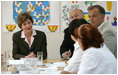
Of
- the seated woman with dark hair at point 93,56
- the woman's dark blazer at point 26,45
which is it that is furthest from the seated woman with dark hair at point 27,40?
the seated woman with dark hair at point 93,56

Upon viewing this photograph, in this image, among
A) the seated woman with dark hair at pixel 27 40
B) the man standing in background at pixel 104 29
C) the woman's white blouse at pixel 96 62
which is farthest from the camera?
the seated woman with dark hair at pixel 27 40

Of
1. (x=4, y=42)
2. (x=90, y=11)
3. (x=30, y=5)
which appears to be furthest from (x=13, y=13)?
(x=90, y=11)

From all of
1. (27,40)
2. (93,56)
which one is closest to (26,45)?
(27,40)

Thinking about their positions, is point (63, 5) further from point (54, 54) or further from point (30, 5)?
point (54, 54)

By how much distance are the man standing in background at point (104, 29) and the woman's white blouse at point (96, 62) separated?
769 millimetres

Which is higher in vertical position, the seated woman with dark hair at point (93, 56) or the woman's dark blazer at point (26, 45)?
the seated woman with dark hair at point (93, 56)

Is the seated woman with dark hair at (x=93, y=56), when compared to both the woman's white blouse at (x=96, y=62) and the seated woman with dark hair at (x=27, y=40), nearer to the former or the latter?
the woman's white blouse at (x=96, y=62)

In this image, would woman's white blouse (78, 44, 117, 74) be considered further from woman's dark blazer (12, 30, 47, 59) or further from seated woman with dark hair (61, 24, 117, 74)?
→ woman's dark blazer (12, 30, 47, 59)

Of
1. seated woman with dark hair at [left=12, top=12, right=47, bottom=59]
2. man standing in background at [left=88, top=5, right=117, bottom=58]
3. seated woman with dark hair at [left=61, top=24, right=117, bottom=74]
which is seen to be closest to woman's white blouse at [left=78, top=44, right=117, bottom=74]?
seated woman with dark hair at [left=61, top=24, right=117, bottom=74]

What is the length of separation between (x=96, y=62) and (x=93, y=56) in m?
0.05

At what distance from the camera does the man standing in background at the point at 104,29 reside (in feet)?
7.63

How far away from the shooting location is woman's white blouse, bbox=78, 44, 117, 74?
150 centimetres

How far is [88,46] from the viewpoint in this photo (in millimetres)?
1603

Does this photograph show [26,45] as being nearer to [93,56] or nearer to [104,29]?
[104,29]
